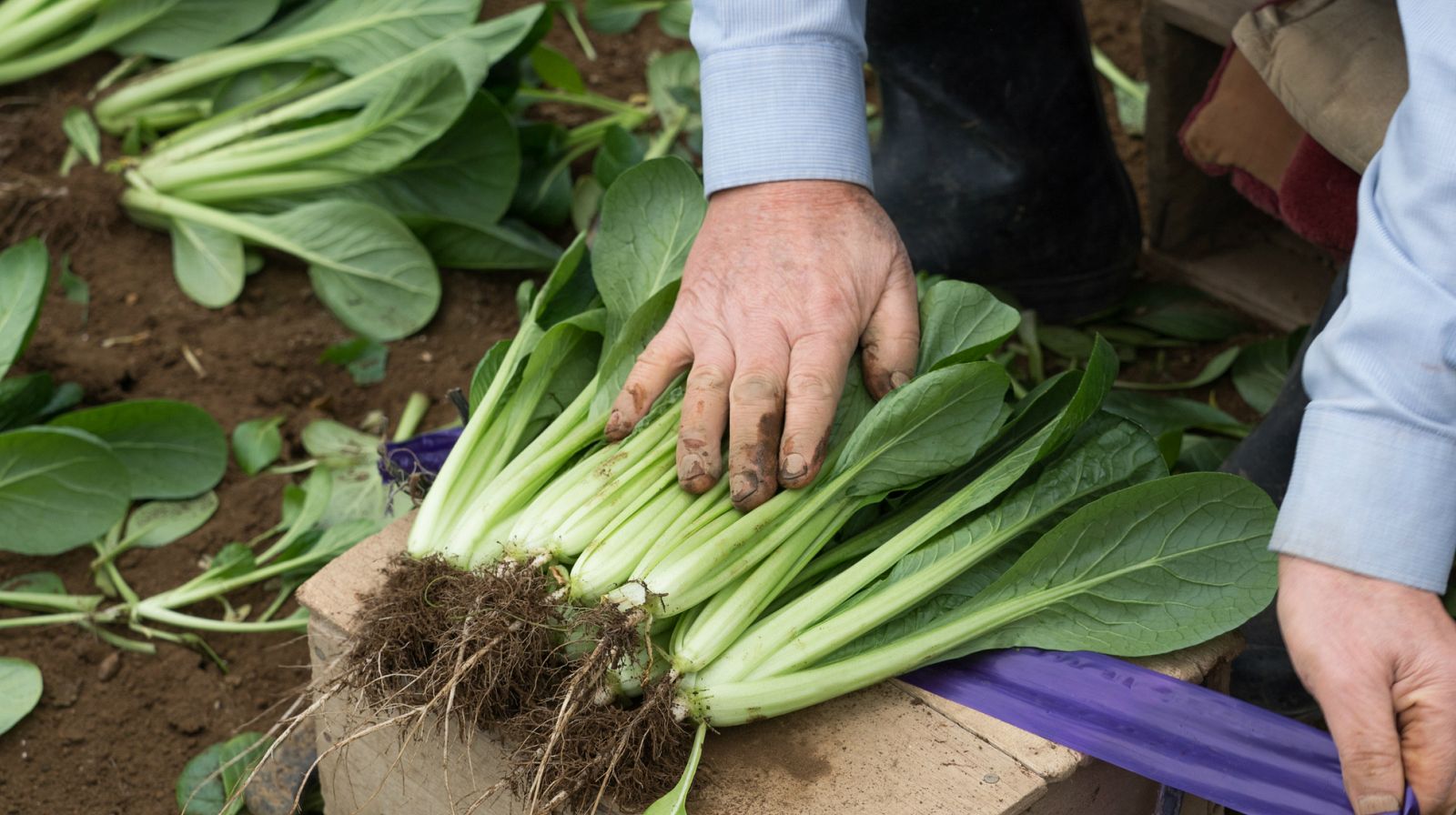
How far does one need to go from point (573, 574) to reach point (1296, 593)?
31.6 inches

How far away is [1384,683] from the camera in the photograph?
49.4 inches

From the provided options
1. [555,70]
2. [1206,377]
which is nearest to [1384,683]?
[1206,377]

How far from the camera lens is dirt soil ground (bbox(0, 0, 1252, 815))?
1.99 m

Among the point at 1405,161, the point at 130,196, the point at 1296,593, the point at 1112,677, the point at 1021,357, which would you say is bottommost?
the point at 1021,357

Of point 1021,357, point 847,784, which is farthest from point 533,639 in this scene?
point 1021,357

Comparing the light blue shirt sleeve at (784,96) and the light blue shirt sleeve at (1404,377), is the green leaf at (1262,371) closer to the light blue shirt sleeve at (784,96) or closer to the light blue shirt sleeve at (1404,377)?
A: the light blue shirt sleeve at (784,96)

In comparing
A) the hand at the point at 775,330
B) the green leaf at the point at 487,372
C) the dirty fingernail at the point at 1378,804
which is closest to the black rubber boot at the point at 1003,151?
the hand at the point at 775,330

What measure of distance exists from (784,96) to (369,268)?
129 centimetres

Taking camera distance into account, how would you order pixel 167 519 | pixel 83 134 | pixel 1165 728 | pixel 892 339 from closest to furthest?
1. pixel 1165 728
2. pixel 892 339
3. pixel 167 519
4. pixel 83 134

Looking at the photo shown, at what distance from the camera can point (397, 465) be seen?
189 centimetres

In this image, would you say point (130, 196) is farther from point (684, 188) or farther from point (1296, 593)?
point (1296, 593)

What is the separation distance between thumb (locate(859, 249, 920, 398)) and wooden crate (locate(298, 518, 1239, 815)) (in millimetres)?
398

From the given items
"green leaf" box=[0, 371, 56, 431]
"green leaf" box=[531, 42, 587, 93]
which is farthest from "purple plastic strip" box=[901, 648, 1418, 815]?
"green leaf" box=[531, 42, 587, 93]

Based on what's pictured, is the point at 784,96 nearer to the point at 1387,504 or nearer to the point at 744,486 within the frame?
the point at 744,486
